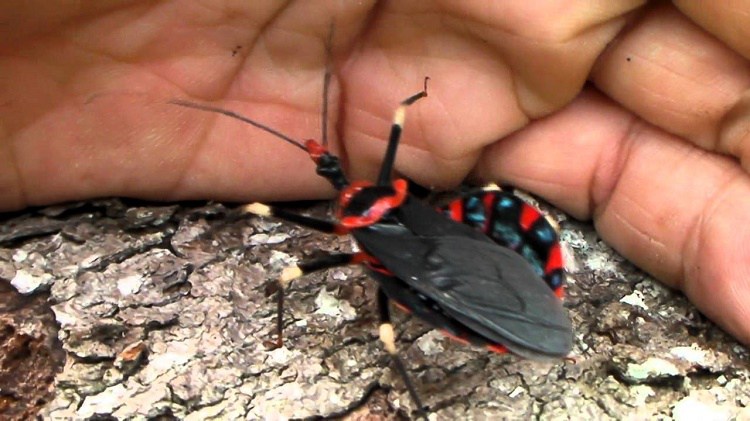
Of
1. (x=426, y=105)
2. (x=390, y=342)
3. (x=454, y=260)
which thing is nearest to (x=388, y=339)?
(x=390, y=342)

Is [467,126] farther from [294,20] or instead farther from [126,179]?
[126,179]

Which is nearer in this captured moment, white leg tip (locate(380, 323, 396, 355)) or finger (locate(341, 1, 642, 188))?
white leg tip (locate(380, 323, 396, 355))

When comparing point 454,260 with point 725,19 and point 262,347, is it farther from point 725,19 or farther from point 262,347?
point 725,19

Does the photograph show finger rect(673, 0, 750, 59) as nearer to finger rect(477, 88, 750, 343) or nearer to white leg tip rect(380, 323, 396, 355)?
finger rect(477, 88, 750, 343)

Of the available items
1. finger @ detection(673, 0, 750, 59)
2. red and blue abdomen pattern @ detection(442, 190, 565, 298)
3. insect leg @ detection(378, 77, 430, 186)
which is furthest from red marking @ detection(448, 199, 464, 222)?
finger @ detection(673, 0, 750, 59)

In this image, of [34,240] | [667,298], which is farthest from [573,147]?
[34,240]
